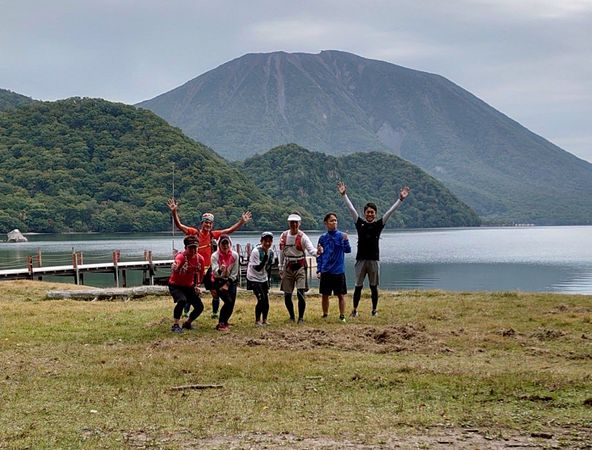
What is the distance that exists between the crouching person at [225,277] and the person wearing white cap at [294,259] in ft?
2.76

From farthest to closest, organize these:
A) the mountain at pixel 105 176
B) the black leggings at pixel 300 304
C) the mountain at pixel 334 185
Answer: the mountain at pixel 334 185, the mountain at pixel 105 176, the black leggings at pixel 300 304

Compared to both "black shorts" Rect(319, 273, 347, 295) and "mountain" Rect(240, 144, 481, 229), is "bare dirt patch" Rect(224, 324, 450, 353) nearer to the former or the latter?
"black shorts" Rect(319, 273, 347, 295)

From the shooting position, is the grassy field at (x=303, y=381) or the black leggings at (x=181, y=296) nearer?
the grassy field at (x=303, y=381)

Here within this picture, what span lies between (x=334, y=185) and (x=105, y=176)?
62407mm

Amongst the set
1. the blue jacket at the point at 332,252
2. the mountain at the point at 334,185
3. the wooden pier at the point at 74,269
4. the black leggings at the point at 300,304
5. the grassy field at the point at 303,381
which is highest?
the mountain at the point at 334,185

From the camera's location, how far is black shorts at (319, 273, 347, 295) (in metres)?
12.1

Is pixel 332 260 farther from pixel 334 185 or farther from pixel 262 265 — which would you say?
pixel 334 185

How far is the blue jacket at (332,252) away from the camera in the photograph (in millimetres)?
12078

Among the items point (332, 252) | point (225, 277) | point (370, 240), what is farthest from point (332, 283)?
point (225, 277)

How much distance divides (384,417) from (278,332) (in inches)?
186

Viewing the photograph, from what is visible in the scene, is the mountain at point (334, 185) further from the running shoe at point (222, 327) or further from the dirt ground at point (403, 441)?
the dirt ground at point (403, 441)

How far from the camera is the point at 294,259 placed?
11.8 m

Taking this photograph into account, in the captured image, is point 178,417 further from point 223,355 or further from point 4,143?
point 4,143

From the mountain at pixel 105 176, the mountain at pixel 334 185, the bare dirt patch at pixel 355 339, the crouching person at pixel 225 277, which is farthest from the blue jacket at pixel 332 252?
the mountain at pixel 334 185
